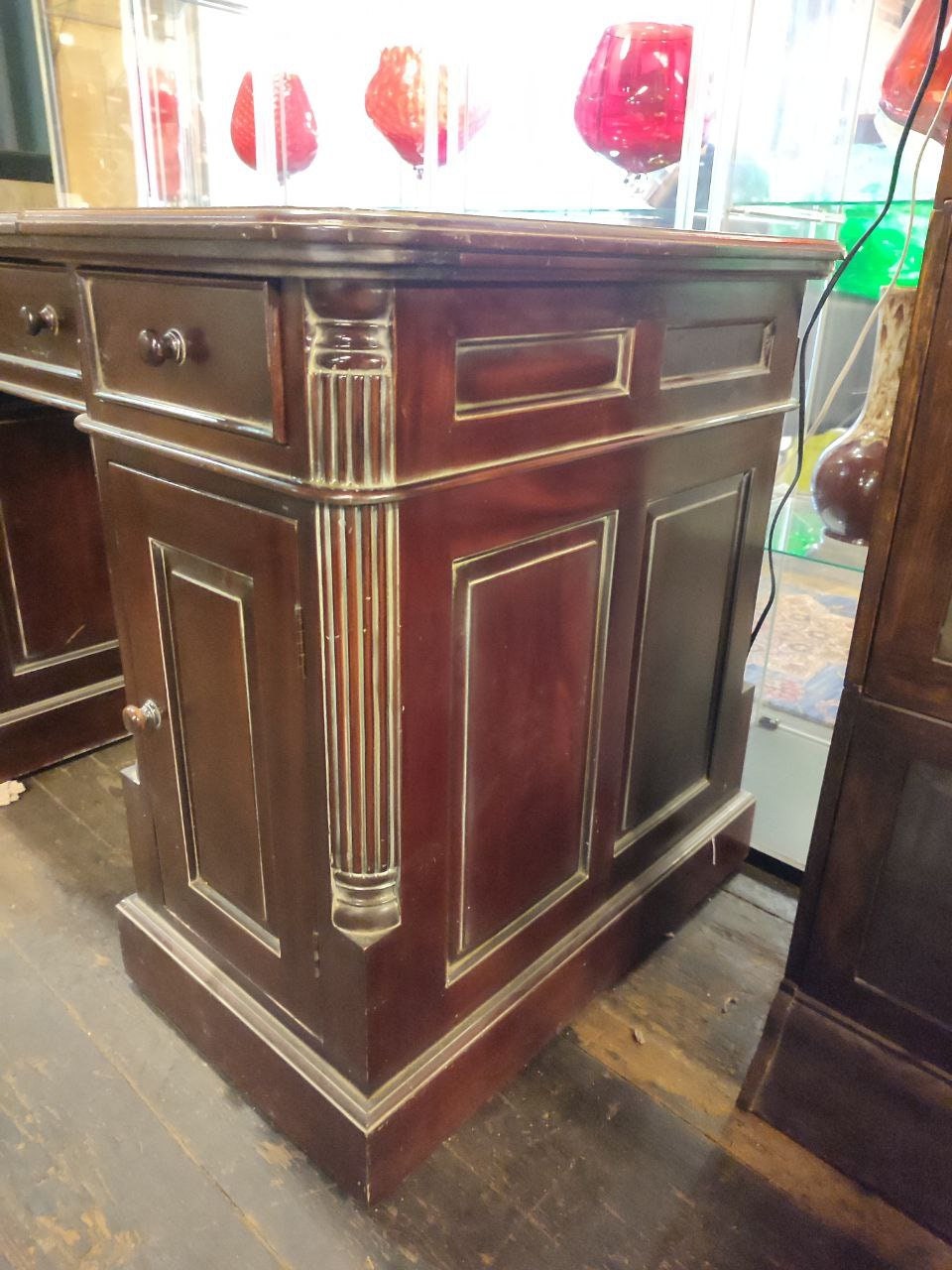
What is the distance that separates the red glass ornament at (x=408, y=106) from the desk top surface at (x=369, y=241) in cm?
53

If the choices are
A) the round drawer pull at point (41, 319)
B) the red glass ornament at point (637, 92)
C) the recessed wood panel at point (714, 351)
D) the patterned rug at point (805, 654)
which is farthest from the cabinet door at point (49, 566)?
the patterned rug at point (805, 654)

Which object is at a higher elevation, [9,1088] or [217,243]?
[217,243]

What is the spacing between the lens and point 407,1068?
0.96 m

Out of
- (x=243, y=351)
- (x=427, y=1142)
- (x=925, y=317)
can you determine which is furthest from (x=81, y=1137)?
(x=925, y=317)

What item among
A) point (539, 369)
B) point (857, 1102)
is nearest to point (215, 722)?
point (539, 369)

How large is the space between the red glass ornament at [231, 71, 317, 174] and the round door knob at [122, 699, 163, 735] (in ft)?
3.14

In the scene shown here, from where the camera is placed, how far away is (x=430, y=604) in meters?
0.80

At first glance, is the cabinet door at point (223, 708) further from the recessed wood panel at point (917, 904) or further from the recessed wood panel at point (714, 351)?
the recessed wood panel at point (917, 904)

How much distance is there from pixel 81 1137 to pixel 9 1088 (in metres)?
0.13

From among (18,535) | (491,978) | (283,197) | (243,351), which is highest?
(283,197)

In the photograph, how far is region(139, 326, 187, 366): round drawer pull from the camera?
2.62 feet

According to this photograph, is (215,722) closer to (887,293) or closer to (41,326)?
(41,326)

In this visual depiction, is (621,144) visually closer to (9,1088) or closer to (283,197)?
(283,197)

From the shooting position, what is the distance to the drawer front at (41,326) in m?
1.14
